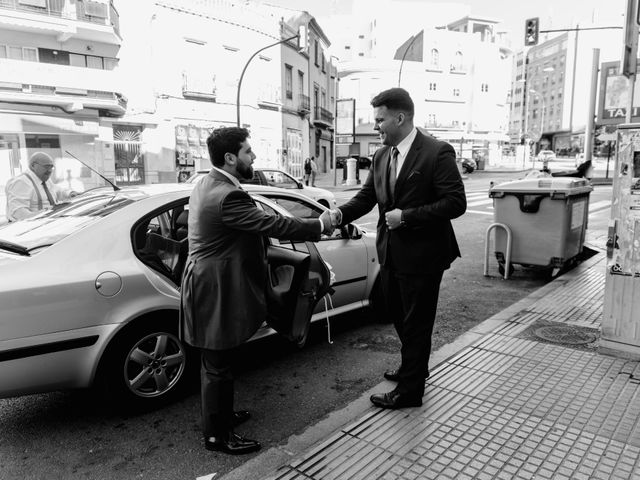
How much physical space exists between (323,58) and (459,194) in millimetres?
41145

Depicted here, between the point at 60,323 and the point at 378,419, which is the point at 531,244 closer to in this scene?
the point at 378,419

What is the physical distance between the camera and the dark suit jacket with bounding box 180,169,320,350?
2734 millimetres

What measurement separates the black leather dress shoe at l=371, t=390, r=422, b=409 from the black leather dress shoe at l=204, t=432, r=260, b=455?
0.84m

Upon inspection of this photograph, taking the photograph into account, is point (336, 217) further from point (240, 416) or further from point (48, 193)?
point (48, 193)

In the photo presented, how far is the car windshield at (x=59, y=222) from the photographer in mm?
3324

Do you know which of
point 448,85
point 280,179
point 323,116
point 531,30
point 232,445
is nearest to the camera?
point 232,445

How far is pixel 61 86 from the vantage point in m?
19.3

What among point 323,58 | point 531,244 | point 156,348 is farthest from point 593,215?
point 323,58

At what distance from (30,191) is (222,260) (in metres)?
3.95

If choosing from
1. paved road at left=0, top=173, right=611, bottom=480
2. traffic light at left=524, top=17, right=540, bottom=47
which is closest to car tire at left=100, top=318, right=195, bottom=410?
paved road at left=0, top=173, right=611, bottom=480

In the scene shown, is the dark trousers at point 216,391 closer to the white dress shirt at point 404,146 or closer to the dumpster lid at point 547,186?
the white dress shirt at point 404,146

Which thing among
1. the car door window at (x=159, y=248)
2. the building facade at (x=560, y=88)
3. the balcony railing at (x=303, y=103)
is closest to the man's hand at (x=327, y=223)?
the car door window at (x=159, y=248)

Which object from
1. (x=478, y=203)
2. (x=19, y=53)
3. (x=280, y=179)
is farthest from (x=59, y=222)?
(x=19, y=53)

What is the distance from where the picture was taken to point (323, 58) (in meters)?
41.7
